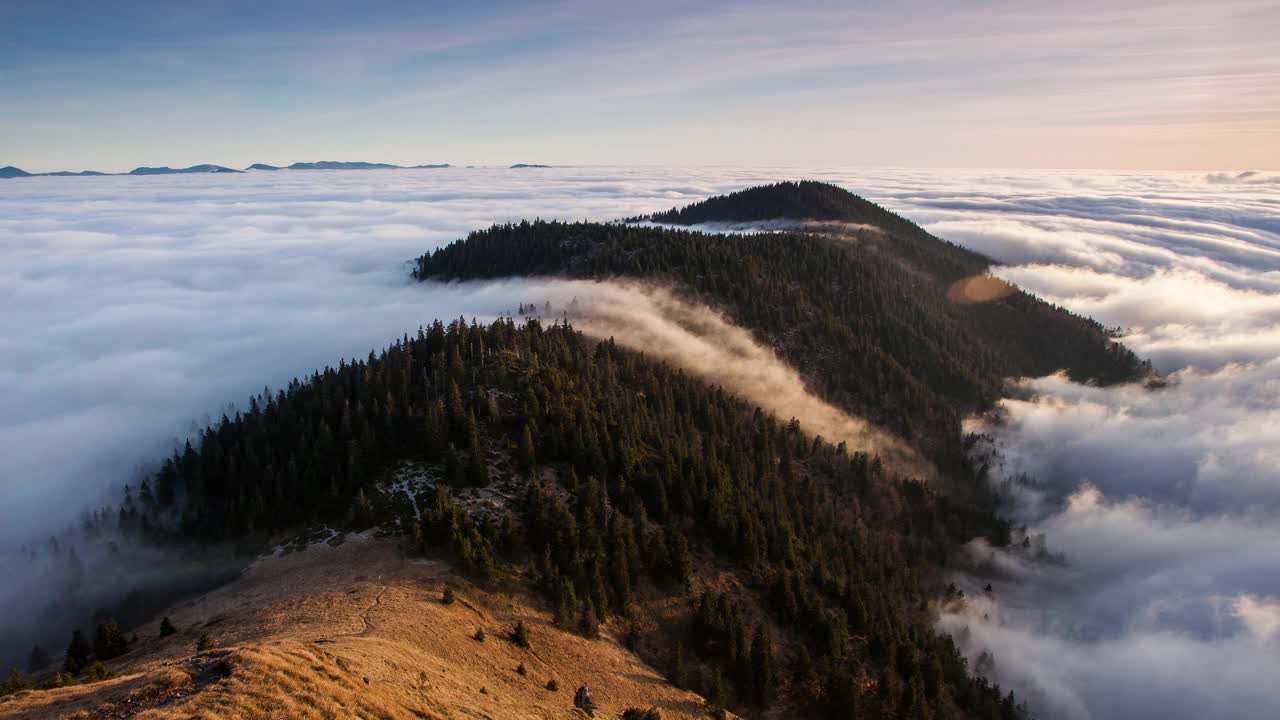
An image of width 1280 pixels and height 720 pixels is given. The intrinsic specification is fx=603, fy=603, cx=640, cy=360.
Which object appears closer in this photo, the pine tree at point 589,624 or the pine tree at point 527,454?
the pine tree at point 589,624

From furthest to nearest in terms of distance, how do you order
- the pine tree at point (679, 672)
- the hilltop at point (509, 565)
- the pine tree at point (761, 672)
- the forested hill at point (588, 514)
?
the forested hill at point (588, 514) < the pine tree at point (761, 672) < the pine tree at point (679, 672) < the hilltop at point (509, 565)

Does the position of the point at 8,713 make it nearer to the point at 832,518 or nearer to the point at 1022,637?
the point at 832,518

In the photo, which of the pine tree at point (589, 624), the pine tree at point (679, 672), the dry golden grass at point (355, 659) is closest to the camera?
the dry golden grass at point (355, 659)

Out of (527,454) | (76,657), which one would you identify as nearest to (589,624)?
(527,454)

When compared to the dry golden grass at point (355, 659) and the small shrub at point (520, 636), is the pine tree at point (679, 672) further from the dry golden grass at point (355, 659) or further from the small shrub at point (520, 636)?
the small shrub at point (520, 636)

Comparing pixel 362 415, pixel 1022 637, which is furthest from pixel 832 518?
pixel 362 415

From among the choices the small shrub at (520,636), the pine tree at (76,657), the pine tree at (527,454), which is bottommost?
the pine tree at (76,657)

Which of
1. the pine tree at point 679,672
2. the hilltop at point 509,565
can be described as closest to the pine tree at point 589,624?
the hilltop at point 509,565

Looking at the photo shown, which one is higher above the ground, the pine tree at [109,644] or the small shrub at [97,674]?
the small shrub at [97,674]

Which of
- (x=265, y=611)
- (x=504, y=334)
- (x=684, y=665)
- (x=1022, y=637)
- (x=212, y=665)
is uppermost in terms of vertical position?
(x=504, y=334)
